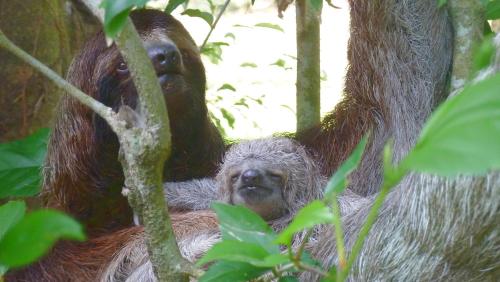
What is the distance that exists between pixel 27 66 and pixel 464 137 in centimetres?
505

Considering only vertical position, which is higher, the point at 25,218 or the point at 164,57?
the point at 164,57

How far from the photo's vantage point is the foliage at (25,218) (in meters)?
1.35

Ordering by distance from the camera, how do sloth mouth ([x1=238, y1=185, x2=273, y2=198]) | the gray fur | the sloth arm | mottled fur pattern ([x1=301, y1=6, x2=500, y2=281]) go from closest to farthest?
mottled fur pattern ([x1=301, y1=6, x2=500, y2=281]), the gray fur, sloth mouth ([x1=238, y1=185, x2=273, y2=198]), the sloth arm

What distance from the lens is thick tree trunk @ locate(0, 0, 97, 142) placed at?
229 inches

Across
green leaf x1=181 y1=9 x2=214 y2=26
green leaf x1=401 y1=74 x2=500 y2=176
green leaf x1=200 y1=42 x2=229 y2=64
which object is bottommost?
green leaf x1=401 y1=74 x2=500 y2=176

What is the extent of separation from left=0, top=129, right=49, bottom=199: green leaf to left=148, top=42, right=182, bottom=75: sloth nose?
3.98ft

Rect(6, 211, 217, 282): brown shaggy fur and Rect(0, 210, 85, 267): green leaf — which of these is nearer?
Rect(0, 210, 85, 267): green leaf

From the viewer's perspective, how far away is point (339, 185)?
1.74 metres

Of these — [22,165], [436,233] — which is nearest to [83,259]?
[22,165]

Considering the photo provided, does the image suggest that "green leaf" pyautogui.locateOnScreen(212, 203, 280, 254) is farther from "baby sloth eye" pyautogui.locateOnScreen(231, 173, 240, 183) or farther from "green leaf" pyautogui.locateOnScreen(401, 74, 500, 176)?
"baby sloth eye" pyautogui.locateOnScreen(231, 173, 240, 183)

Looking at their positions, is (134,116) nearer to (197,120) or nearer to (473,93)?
(473,93)

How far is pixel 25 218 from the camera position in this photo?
145cm

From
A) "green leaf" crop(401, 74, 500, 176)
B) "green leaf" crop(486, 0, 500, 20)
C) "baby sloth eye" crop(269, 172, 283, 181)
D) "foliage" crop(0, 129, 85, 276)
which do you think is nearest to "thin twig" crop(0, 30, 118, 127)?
"foliage" crop(0, 129, 85, 276)

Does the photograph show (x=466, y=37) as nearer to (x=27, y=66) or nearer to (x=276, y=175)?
(x=276, y=175)
